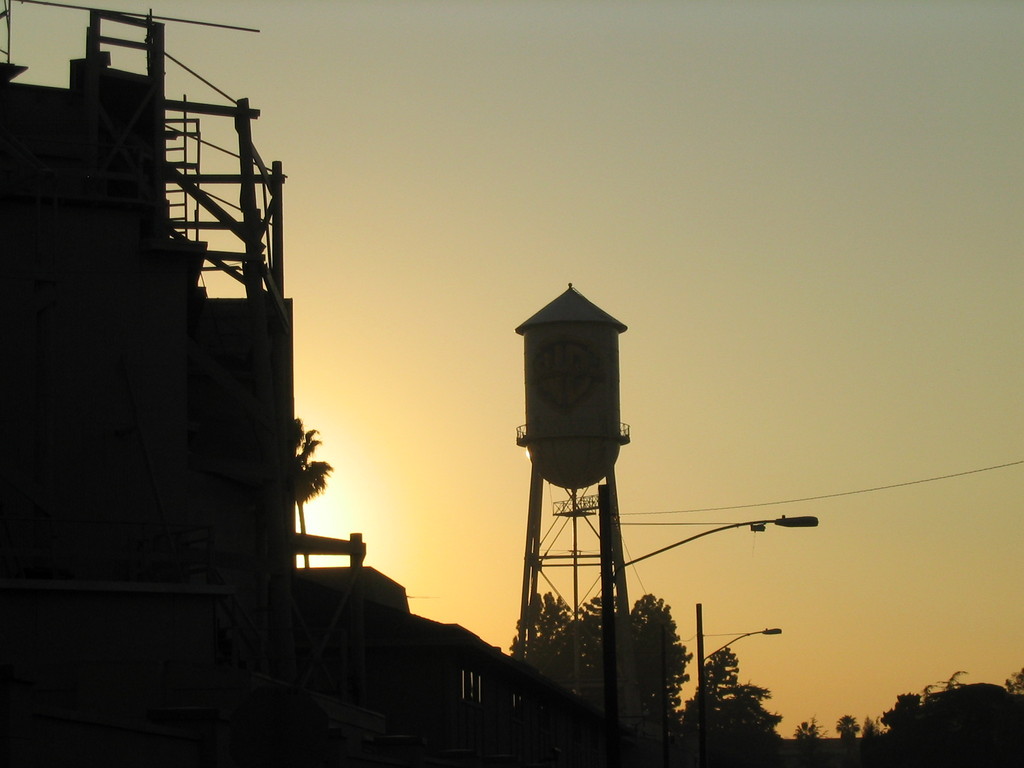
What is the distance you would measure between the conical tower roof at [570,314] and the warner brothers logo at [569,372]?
0.74m

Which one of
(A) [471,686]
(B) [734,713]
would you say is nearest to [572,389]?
(A) [471,686]

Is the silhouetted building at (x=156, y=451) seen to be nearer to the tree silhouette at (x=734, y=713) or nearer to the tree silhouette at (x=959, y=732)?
the tree silhouette at (x=959, y=732)

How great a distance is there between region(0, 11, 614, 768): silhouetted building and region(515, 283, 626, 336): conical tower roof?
1632 centimetres

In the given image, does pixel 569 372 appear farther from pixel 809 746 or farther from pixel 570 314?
pixel 809 746

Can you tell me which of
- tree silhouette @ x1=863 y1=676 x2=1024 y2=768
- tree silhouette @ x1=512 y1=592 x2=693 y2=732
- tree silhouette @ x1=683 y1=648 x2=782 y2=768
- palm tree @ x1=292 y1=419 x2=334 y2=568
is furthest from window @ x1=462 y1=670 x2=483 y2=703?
tree silhouette @ x1=683 y1=648 x2=782 y2=768

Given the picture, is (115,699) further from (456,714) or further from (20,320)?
(456,714)

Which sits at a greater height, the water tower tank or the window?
the water tower tank

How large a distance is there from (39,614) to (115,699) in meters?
3.54

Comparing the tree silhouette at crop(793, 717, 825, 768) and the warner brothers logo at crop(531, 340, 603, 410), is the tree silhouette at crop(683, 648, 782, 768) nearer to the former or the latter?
the tree silhouette at crop(793, 717, 825, 768)

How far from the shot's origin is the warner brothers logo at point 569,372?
167 ft

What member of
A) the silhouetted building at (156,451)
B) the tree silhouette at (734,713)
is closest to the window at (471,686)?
the silhouetted building at (156,451)

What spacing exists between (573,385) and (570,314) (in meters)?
2.20

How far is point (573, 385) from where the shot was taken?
51.1 meters

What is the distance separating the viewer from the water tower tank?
5097 cm
